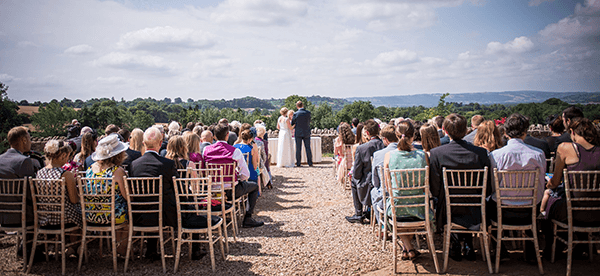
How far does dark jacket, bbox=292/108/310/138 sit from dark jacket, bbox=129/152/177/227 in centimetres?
689

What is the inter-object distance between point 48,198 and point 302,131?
7.62 m

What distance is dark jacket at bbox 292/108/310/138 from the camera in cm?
1052

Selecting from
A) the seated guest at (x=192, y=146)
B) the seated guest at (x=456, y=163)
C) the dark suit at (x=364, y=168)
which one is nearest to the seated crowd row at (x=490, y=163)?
the seated guest at (x=456, y=163)

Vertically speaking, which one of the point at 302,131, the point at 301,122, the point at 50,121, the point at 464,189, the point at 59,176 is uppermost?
the point at 50,121

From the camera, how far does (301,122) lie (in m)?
10.6

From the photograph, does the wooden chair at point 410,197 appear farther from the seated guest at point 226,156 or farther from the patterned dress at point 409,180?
the seated guest at point 226,156

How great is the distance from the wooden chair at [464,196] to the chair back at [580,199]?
0.74m

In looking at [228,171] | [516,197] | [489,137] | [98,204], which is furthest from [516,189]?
[98,204]

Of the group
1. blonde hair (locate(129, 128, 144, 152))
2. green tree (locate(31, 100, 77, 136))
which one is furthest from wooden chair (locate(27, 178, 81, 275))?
green tree (locate(31, 100, 77, 136))

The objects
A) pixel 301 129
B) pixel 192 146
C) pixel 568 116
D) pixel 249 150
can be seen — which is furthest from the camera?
pixel 301 129

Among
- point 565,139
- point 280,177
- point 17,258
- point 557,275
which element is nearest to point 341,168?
point 280,177

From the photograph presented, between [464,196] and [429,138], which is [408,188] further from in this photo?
[429,138]

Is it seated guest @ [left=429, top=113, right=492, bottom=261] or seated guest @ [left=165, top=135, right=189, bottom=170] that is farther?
seated guest @ [left=165, top=135, right=189, bottom=170]

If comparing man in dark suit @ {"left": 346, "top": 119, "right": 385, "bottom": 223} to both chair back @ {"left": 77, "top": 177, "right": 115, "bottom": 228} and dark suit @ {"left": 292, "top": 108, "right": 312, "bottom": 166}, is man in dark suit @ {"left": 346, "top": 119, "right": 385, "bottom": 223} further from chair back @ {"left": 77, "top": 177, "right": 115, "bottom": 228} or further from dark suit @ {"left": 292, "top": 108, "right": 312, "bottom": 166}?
dark suit @ {"left": 292, "top": 108, "right": 312, "bottom": 166}
